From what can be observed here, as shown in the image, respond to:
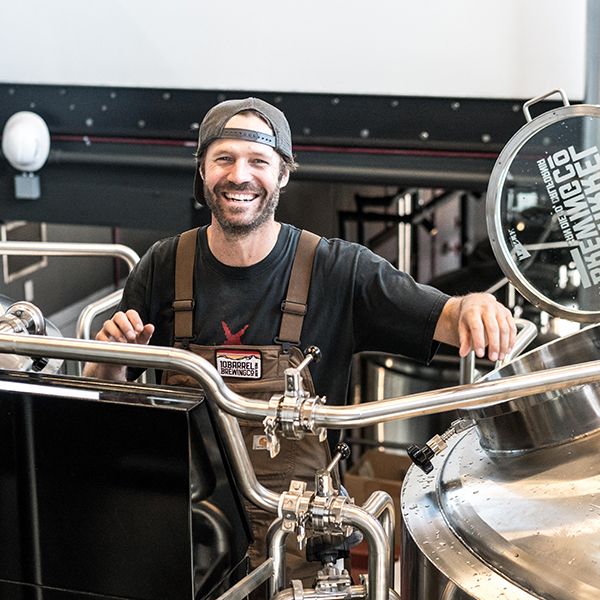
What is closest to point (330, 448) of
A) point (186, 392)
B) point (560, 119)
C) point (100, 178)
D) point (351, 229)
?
point (186, 392)

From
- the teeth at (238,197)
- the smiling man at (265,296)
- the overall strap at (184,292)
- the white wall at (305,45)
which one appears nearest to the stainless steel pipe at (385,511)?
the smiling man at (265,296)

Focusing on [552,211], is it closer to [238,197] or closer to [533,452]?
[533,452]

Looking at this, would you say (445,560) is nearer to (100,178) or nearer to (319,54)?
(319,54)

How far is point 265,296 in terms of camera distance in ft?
5.23

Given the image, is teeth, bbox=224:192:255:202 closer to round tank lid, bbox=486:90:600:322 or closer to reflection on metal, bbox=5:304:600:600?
round tank lid, bbox=486:90:600:322

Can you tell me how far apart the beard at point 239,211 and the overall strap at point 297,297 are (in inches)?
3.8

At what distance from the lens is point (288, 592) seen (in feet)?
3.44

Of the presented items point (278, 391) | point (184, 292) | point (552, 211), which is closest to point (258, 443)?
point (278, 391)

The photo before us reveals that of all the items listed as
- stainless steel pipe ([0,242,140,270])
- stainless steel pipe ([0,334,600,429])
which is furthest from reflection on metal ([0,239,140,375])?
stainless steel pipe ([0,334,600,429])

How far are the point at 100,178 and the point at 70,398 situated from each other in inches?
82.5

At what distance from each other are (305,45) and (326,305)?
1.34 metres

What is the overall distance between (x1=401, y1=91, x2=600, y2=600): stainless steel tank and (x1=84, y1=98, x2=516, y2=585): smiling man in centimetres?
21

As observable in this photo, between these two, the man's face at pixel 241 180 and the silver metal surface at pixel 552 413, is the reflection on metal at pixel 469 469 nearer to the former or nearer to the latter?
the silver metal surface at pixel 552 413

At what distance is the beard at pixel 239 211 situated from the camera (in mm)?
1582
